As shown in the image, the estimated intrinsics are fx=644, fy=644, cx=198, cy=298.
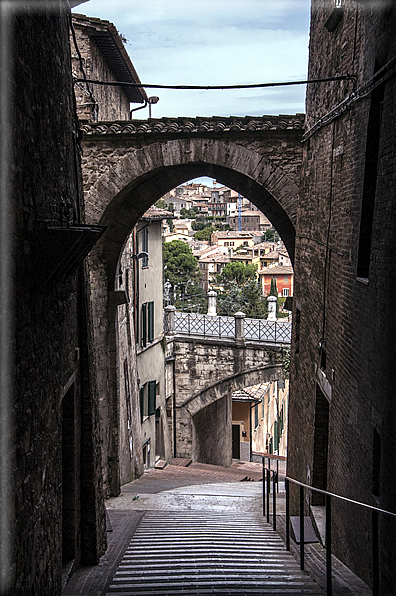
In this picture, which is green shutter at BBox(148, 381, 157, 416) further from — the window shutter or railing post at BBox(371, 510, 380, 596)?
the window shutter

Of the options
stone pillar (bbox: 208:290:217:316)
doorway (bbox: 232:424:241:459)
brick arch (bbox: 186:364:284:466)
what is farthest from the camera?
doorway (bbox: 232:424:241:459)

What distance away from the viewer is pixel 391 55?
4992 mm

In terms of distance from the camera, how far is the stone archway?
10.2 m

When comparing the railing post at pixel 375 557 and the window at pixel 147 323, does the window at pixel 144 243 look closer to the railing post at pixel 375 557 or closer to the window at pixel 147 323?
the window at pixel 147 323

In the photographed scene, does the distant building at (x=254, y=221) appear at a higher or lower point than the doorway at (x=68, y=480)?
higher

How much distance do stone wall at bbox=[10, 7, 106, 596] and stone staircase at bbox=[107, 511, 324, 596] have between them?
609 millimetres

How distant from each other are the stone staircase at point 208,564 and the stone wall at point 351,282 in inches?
25.6

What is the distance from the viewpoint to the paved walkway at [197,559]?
5117mm

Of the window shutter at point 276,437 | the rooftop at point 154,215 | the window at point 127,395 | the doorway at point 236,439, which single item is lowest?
the window shutter at point 276,437

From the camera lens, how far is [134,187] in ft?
37.2

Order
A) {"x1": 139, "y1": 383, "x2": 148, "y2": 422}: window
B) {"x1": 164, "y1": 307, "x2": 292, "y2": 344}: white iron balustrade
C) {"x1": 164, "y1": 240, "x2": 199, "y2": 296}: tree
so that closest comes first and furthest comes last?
{"x1": 139, "y1": 383, "x2": 148, "y2": 422}: window → {"x1": 164, "y1": 307, "x2": 292, "y2": 344}: white iron balustrade → {"x1": 164, "y1": 240, "x2": 199, "y2": 296}: tree

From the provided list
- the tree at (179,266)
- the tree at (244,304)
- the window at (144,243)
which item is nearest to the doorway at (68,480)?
the window at (144,243)

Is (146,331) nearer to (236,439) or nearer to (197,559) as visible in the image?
(197,559)

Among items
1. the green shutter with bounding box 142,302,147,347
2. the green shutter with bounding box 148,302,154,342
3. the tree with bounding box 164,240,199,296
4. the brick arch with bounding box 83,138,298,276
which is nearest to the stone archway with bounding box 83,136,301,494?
the brick arch with bounding box 83,138,298,276
